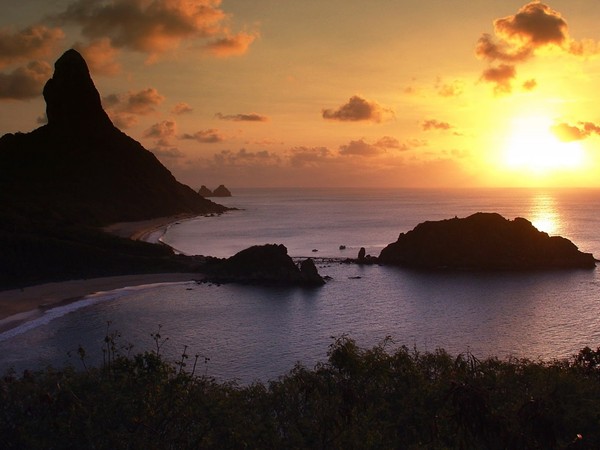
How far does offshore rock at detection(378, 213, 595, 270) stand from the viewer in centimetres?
12875

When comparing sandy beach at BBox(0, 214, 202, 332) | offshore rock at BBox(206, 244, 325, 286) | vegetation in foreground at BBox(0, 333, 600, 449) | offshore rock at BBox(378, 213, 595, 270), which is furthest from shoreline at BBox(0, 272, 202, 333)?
offshore rock at BBox(378, 213, 595, 270)

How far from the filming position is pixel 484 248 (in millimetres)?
131500

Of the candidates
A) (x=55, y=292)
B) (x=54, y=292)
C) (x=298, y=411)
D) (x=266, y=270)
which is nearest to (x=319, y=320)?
(x=266, y=270)

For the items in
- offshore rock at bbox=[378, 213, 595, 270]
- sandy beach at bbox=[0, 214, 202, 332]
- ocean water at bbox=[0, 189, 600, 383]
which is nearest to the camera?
ocean water at bbox=[0, 189, 600, 383]

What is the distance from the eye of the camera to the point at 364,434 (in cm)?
2539

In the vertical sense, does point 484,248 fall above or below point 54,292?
above

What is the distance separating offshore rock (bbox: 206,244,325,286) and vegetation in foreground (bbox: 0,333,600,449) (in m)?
74.2

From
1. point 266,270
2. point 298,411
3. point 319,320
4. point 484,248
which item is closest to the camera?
point 298,411

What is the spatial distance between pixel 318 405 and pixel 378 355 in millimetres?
8047

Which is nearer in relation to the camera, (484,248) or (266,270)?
(266,270)

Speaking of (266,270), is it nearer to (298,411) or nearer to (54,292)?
(54,292)

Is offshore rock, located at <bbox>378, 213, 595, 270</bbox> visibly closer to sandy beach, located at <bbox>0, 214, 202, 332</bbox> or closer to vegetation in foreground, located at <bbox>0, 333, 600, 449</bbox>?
sandy beach, located at <bbox>0, 214, 202, 332</bbox>

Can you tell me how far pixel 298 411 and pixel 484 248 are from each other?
110m

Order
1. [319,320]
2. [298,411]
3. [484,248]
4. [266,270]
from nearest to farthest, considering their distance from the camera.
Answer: [298,411]
[319,320]
[266,270]
[484,248]
